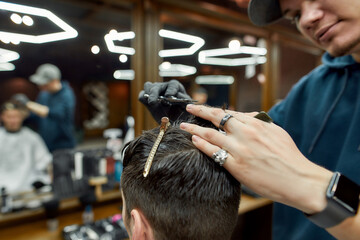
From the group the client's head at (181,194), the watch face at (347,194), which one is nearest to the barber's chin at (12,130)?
the client's head at (181,194)

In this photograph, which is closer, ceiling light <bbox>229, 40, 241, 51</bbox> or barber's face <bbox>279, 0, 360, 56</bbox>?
barber's face <bbox>279, 0, 360, 56</bbox>

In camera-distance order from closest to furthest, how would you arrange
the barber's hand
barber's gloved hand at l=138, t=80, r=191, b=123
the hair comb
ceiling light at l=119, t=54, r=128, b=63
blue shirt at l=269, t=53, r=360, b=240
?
1. the barber's hand
2. the hair comb
3. barber's gloved hand at l=138, t=80, r=191, b=123
4. blue shirt at l=269, t=53, r=360, b=240
5. ceiling light at l=119, t=54, r=128, b=63

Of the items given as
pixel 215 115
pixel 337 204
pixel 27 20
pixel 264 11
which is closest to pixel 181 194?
pixel 215 115

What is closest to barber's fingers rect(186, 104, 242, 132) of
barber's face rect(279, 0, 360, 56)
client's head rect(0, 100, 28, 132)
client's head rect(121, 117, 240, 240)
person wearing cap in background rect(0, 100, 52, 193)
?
client's head rect(121, 117, 240, 240)

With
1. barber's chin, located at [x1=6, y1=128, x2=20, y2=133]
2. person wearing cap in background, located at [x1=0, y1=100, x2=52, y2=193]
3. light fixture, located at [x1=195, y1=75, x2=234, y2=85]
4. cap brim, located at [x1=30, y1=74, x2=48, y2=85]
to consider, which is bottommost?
person wearing cap in background, located at [x1=0, y1=100, x2=52, y2=193]

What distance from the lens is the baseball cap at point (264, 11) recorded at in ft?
4.14

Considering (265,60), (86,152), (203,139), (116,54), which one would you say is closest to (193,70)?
(116,54)

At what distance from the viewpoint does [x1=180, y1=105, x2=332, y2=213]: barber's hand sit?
64cm

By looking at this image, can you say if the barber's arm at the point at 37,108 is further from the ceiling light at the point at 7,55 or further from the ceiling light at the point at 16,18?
the ceiling light at the point at 16,18

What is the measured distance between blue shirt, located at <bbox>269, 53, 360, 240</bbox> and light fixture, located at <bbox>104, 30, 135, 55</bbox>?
4.71ft

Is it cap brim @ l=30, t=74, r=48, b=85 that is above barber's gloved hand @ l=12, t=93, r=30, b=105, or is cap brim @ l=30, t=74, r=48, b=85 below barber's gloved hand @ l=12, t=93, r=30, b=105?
above

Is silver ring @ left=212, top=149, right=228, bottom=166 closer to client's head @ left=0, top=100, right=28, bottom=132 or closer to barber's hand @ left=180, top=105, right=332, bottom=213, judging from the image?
barber's hand @ left=180, top=105, right=332, bottom=213

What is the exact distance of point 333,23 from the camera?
107 cm

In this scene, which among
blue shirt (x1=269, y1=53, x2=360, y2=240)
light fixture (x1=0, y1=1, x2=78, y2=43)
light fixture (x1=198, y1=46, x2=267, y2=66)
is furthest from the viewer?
light fixture (x1=198, y1=46, x2=267, y2=66)
